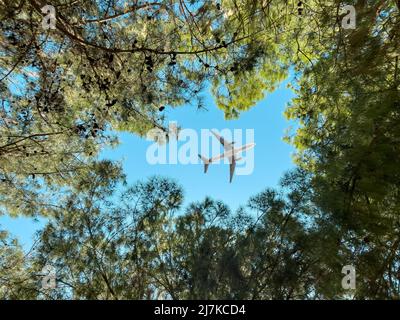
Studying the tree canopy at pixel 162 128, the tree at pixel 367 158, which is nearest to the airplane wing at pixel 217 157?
the tree canopy at pixel 162 128

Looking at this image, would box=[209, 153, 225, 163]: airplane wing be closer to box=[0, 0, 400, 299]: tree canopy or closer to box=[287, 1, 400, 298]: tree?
box=[0, 0, 400, 299]: tree canopy

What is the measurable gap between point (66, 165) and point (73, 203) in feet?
1.54

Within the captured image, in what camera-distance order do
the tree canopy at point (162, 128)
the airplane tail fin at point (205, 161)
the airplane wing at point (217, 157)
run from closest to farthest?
1. the tree canopy at point (162, 128)
2. the airplane tail fin at point (205, 161)
3. the airplane wing at point (217, 157)

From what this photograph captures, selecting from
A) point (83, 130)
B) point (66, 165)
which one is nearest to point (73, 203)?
point (66, 165)

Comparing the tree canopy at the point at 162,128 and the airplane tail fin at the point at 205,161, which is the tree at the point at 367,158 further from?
the airplane tail fin at the point at 205,161

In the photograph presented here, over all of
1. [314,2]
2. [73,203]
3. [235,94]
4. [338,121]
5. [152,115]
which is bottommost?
[73,203]

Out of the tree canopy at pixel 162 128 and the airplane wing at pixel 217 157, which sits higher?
the airplane wing at pixel 217 157

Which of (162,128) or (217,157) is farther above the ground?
(217,157)

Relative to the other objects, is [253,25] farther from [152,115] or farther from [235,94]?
[152,115]

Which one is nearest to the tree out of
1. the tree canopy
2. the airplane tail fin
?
the tree canopy

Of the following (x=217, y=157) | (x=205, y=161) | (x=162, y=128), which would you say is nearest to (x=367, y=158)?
(x=162, y=128)

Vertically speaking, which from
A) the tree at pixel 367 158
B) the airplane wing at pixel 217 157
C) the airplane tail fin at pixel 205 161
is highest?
the airplane wing at pixel 217 157

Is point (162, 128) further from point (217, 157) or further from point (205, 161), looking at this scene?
point (217, 157)
